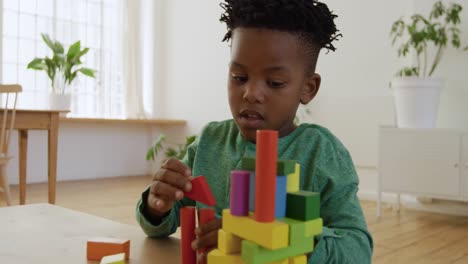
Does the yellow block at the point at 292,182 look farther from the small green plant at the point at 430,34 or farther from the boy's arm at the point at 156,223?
the small green plant at the point at 430,34

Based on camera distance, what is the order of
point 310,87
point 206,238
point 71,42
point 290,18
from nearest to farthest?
1. point 206,238
2. point 290,18
3. point 310,87
4. point 71,42

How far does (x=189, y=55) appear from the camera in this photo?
5660mm

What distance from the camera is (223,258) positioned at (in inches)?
16.5

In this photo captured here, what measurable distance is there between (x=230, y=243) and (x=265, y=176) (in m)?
0.08

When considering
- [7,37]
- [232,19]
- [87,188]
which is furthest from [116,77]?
[232,19]

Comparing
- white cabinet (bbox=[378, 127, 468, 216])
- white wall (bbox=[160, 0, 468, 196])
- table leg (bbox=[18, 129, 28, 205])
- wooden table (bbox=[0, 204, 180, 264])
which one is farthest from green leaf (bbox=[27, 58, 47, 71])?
wooden table (bbox=[0, 204, 180, 264])

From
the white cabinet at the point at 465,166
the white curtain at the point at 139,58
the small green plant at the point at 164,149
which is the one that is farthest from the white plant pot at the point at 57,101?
the white cabinet at the point at 465,166

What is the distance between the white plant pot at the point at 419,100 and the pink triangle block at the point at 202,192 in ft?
10.4

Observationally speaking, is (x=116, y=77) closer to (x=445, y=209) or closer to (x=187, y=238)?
(x=445, y=209)

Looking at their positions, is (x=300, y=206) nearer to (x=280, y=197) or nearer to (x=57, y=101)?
(x=280, y=197)

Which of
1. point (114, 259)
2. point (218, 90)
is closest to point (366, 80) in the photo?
point (218, 90)

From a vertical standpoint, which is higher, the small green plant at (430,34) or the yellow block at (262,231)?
the small green plant at (430,34)

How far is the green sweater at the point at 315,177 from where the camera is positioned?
0.64m

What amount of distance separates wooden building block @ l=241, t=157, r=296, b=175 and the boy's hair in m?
0.32
